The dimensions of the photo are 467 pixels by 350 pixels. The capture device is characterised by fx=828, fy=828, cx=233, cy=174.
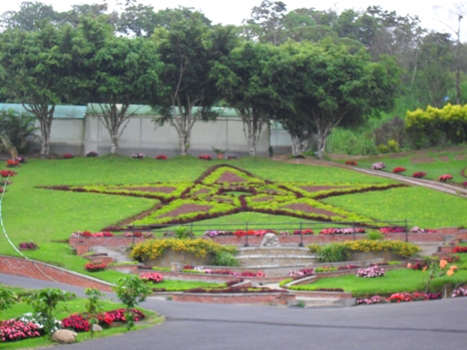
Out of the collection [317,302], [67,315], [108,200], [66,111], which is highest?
[66,111]

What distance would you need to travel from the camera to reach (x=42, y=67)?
5394 cm

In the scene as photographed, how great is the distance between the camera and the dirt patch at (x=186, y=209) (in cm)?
4055

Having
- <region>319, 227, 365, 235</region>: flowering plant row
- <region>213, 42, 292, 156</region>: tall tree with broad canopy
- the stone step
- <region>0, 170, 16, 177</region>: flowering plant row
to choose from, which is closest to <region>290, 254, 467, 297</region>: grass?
the stone step

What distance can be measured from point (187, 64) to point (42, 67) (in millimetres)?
9878

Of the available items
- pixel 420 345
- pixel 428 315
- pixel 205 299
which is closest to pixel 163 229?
pixel 205 299

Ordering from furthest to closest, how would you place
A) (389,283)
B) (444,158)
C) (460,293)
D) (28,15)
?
(28,15)
(444,158)
(389,283)
(460,293)

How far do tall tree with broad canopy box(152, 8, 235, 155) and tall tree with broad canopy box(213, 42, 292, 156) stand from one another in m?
1.16

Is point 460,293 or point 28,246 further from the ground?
point 460,293

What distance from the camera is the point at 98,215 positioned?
40406 mm

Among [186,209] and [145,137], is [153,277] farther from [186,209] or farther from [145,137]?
[145,137]

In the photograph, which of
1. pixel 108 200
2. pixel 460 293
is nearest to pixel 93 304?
pixel 460 293

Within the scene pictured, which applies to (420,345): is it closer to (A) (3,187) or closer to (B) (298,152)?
(A) (3,187)

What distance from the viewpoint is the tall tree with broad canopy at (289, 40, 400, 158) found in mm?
57219

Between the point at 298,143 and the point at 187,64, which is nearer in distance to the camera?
the point at 187,64
